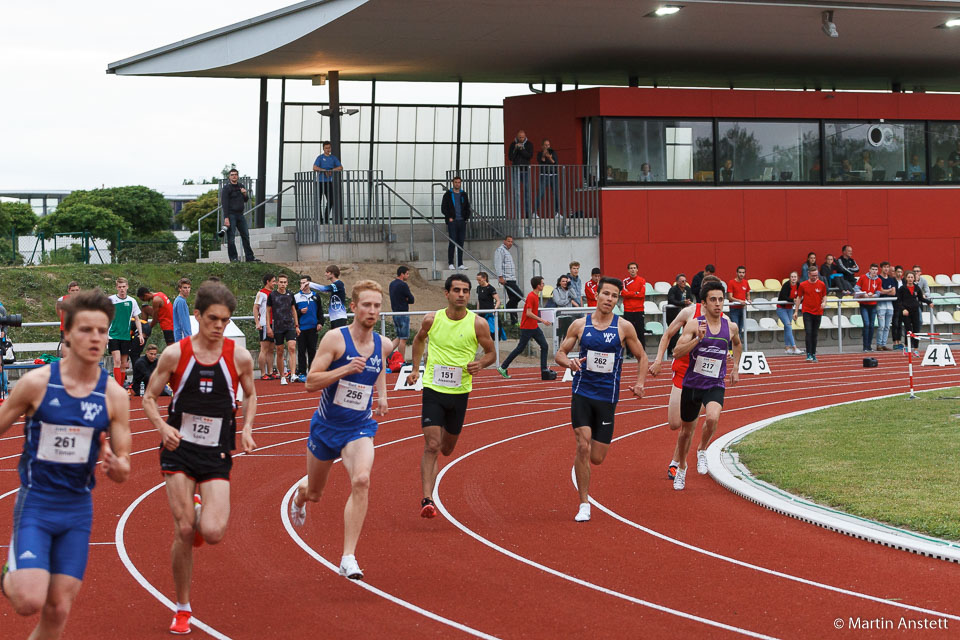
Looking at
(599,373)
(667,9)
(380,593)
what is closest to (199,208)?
(667,9)

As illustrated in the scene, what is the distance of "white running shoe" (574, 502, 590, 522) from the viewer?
30.4 feet

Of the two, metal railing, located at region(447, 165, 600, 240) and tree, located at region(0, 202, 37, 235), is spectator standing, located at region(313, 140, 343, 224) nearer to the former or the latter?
metal railing, located at region(447, 165, 600, 240)

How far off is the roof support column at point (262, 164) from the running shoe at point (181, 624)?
25594 mm

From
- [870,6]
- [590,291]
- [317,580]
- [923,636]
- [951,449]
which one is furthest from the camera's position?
[870,6]

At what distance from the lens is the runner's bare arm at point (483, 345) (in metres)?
9.37

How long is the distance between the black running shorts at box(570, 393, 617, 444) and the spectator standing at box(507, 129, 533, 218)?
59.0 ft

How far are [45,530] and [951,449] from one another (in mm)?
9550

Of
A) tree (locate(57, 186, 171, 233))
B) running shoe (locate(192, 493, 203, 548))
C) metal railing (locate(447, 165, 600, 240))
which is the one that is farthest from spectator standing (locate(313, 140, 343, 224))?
tree (locate(57, 186, 171, 233))

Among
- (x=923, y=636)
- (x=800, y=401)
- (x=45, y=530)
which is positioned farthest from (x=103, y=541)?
(x=800, y=401)

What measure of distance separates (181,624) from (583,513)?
3880 millimetres

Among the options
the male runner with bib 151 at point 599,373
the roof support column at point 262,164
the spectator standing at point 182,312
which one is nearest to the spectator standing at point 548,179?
the roof support column at point 262,164

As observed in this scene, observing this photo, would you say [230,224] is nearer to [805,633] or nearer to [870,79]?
[870,79]

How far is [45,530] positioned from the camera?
513 cm

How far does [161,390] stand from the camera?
6.38 metres
